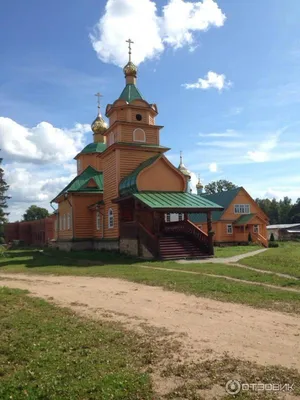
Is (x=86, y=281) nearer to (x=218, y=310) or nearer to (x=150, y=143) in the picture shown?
(x=218, y=310)

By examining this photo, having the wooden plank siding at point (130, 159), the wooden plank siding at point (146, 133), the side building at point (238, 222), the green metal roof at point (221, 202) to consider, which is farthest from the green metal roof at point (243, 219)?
the wooden plank siding at point (130, 159)

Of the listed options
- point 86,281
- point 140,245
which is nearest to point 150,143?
point 140,245

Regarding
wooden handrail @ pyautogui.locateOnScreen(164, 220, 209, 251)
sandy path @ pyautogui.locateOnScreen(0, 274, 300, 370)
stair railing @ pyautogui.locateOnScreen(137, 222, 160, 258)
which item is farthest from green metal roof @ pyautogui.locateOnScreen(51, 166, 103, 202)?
sandy path @ pyautogui.locateOnScreen(0, 274, 300, 370)

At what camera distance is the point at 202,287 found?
1080 centimetres

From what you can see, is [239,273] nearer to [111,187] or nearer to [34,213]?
[111,187]

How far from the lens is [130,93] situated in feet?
87.4

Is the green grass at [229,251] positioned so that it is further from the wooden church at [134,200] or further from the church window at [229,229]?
the church window at [229,229]

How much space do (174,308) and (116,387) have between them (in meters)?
4.09

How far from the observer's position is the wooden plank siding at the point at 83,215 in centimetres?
2902

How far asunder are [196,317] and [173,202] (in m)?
13.6

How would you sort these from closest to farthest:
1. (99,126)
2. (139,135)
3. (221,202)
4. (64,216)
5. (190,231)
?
(190,231), (139,135), (64,216), (99,126), (221,202)

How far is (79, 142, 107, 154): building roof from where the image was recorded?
34.6m

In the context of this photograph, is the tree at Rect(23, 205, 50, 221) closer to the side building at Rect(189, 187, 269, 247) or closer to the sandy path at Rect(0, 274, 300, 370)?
the side building at Rect(189, 187, 269, 247)

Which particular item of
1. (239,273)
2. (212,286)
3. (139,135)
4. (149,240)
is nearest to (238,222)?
(139,135)
